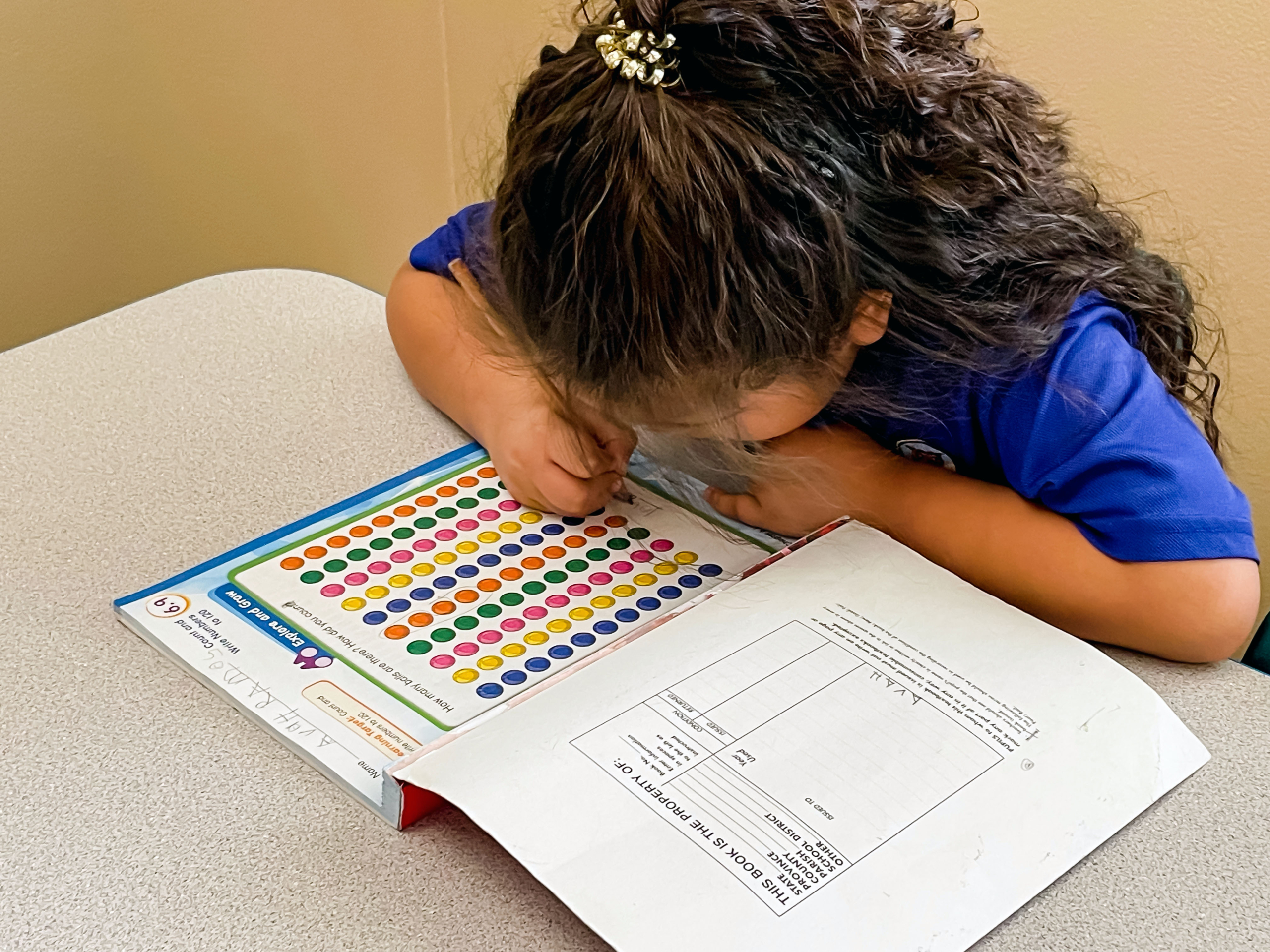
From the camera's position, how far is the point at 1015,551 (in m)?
0.62

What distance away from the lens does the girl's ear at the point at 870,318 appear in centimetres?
59

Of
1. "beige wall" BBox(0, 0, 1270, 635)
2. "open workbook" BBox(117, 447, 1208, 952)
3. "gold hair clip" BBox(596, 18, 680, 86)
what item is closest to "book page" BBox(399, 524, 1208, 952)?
"open workbook" BBox(117, 447, 1208, 952)

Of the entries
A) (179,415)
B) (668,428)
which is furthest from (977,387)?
(179,415)

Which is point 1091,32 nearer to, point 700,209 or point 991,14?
point 991,14

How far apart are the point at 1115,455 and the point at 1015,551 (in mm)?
67

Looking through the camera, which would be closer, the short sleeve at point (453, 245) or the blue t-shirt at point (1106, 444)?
the blue t-shirt at point (1106, 444)

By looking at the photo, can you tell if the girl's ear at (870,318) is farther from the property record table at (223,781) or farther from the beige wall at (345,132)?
the beige wall at (345,132)

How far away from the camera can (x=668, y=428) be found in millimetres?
612

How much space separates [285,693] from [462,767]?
117 millimetres

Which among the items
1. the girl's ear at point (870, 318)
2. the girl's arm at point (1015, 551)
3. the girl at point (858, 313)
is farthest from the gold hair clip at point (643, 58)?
the girl's arm at point (1015, 551)

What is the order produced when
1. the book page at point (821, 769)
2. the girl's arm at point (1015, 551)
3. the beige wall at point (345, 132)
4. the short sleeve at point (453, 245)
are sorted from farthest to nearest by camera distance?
the beige wall at point (345, 132), the short sleeve at point (453, 245), the girl's arm at point (1015, 551), the book page at point (821, 769)

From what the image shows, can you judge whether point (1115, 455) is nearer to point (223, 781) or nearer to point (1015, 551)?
point (1015, 551)

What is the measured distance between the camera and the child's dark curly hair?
1.70 ft

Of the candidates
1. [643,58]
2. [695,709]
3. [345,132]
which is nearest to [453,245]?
[643,58]
